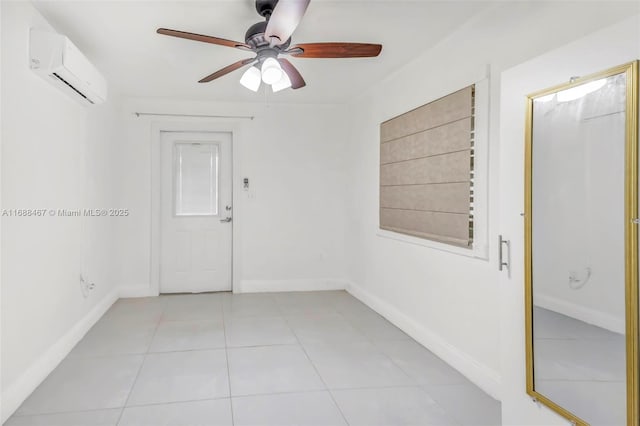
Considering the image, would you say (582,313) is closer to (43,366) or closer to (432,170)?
(432,170)

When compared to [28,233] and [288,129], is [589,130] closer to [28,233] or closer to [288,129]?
[28,233]

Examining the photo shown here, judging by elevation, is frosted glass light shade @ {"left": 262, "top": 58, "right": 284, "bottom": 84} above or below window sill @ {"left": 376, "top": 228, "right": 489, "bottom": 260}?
above

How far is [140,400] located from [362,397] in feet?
4.16

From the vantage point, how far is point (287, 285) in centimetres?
546

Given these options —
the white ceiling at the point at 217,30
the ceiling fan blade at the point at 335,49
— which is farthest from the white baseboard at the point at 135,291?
the ceiling fan blade at the point at 335,49

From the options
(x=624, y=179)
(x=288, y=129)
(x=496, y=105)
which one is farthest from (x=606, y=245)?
(x=288, y=129)

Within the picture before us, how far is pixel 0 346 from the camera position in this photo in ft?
7.32

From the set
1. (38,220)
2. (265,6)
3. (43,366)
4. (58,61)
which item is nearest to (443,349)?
(265,6)

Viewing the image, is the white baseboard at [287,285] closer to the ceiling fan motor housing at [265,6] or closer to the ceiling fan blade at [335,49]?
the ceiling fan blade at [335,49]

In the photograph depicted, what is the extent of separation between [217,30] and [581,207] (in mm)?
2411

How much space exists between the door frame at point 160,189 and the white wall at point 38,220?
3.82ft

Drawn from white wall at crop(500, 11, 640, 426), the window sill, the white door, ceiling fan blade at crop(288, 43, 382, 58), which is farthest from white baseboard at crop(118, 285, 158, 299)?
white wall at crop(500, 11, 640, 426)

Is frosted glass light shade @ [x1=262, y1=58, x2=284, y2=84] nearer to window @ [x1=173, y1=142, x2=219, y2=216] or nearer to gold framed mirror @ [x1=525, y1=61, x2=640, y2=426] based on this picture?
gold framed mirror @ [x1=525, y1=61, x2=640, y2=426]

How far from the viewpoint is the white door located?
5.27 meters
